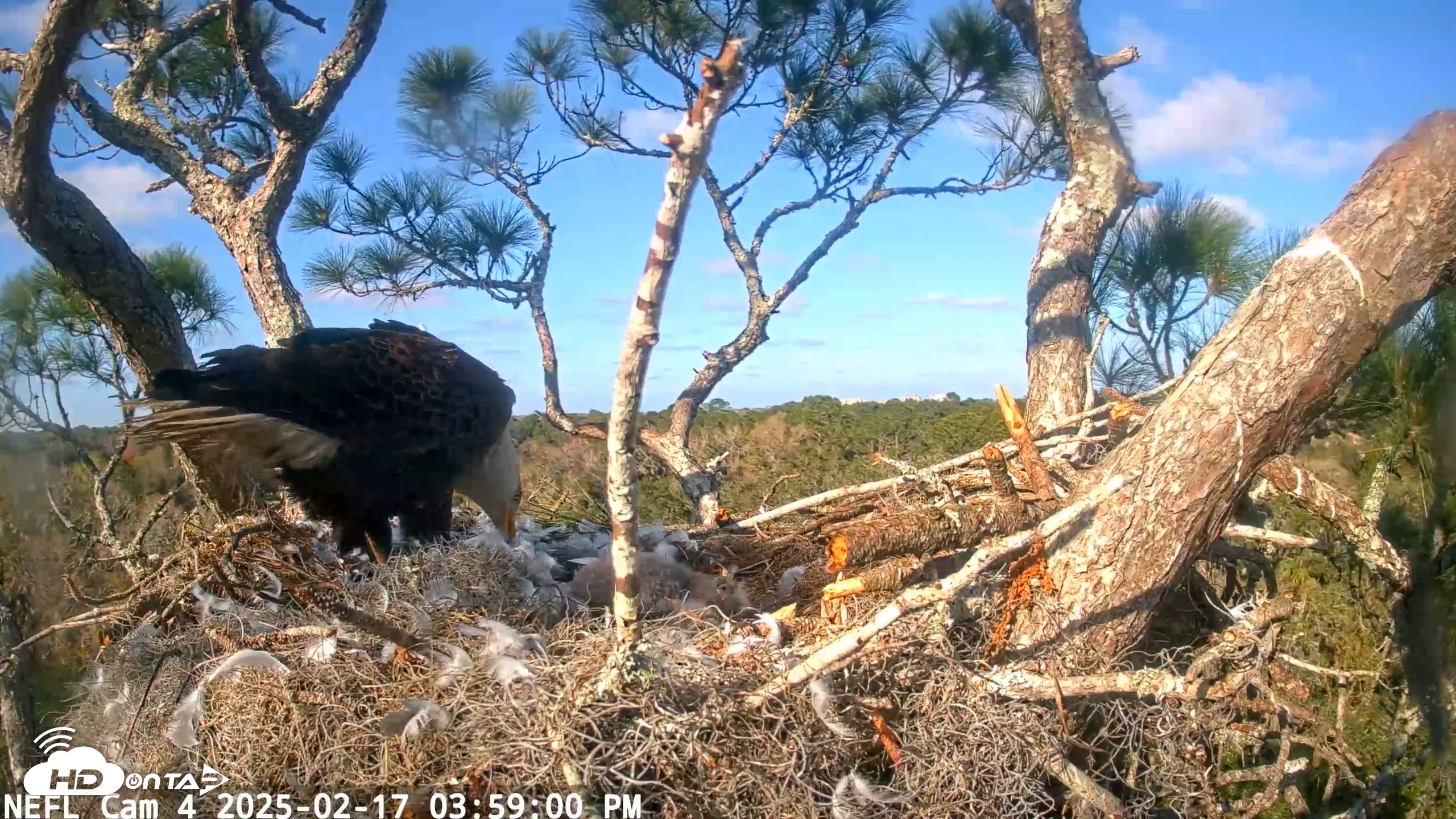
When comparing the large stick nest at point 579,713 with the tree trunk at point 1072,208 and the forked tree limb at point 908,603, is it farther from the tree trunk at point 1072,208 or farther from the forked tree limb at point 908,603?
the tree trunk at point 1072,208

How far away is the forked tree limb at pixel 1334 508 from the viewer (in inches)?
119

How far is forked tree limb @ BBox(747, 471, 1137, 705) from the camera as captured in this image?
1.95 metres

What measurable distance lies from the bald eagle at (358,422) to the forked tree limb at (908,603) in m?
1.85

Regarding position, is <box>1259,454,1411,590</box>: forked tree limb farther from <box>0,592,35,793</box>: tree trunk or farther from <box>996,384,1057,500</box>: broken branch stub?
<box>0,592,35,793</box>: tree trunk

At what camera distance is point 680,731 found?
6.07ft

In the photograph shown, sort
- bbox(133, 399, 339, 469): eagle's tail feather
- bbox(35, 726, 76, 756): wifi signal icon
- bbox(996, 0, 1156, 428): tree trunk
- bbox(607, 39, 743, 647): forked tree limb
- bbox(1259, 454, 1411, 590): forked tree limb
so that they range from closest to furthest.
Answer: bbox(607, 39, 743, 647): forked tree limb → bbox(35, 726, 76, 756): wifi signal icon → bbox(133, 399, 339, 469): eagle's tail feather → bbox(1259, 454, 1411, 590): forked tree limb → bbox(996, 0, 1156, 428): tree trunk

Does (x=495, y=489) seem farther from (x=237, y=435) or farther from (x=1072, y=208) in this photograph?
(x=1072, y=208)

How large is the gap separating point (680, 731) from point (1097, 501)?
1.29 m

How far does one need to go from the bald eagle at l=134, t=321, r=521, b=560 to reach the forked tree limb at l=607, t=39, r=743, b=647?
1.80m

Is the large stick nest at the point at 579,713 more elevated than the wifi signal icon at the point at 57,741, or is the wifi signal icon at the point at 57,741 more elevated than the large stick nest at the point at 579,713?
the large stick nest at the point at 579,713

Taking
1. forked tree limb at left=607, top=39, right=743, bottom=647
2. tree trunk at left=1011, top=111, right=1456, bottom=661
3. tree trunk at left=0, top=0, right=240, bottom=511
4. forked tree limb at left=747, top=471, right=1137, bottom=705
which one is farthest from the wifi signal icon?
tree trunk at left=1011, top=111, right=1456, bottom=661

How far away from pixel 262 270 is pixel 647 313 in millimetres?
2875

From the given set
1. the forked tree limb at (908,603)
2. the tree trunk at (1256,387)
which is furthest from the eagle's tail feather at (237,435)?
the tree trunk at (1256,387)

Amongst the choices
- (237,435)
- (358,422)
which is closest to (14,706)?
(237,435)
